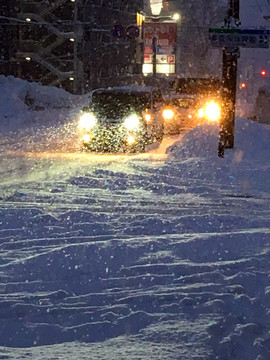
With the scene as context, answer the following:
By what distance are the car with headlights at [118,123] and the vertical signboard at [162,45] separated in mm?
30339

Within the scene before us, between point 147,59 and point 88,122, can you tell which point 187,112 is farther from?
point 147,59

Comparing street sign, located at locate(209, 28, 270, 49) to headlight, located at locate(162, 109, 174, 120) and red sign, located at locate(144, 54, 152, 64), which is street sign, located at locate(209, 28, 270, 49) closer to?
headlight, located at locate(162, 109, 174, 120)

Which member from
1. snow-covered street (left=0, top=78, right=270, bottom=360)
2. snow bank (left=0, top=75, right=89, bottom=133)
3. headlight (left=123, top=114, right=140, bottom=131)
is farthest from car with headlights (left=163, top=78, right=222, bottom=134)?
snow-covered street (left=0, top=78, right=270, bottom=360)

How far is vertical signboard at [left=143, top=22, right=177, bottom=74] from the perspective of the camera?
51.5 m

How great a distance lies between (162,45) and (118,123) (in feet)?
115

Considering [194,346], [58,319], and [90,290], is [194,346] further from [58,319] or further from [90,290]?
[90,290]

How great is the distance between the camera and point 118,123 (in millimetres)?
19625

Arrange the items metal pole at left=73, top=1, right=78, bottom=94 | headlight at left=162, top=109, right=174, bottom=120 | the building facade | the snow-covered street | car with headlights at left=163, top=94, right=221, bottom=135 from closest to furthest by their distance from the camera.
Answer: the snow-covered street
headlight at left=162, top=109, right=174, bottom=120
car with headlights at left=163, top=94, right=221, bottom=135
metal pole at left=73, top=1, right=78, bottom=94
the building facade

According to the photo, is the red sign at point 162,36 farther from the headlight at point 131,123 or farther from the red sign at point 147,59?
the headlight at point 131,123

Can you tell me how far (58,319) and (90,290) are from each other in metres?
0.85

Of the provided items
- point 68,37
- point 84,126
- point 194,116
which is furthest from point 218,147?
point 68,37

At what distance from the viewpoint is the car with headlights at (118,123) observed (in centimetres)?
1966

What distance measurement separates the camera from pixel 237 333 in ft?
17.6

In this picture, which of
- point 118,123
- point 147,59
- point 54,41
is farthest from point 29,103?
point 147,59
